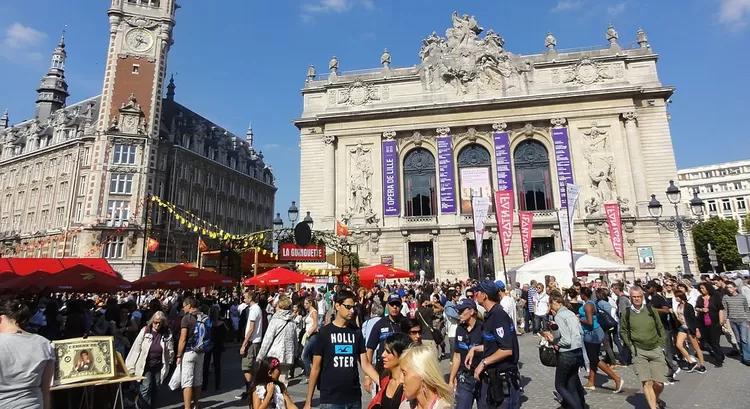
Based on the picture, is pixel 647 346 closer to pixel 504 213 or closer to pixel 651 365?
pixel 651 365

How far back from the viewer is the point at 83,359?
6.07 metres

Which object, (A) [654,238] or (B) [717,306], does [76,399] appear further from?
(A) [654,238]

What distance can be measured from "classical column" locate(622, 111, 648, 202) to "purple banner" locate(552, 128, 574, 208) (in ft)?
15.1

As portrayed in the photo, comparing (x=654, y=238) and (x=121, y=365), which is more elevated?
(x=654, y=238)

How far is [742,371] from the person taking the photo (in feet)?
32.4

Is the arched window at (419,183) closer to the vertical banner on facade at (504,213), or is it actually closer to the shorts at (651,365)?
the vertical banner on facade at (504,213)

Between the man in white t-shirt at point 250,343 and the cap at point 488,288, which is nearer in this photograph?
the cap at point 488,288

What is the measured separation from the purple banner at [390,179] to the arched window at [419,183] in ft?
4.97

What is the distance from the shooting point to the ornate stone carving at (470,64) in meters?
34.9

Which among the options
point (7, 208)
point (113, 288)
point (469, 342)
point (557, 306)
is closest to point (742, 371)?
point (557, 306)

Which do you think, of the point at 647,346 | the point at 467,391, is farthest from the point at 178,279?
the point at 647,346

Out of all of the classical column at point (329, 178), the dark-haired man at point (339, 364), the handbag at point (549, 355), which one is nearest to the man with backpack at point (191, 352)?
the dark-haired man at point (339, 364)

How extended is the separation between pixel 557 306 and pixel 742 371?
6.42m

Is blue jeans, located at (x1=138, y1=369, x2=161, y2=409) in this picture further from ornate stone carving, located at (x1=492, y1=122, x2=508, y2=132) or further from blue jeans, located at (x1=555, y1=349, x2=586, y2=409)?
ornate stone carving, located at (x1=492, y1=122, x2=508, y2=132)
